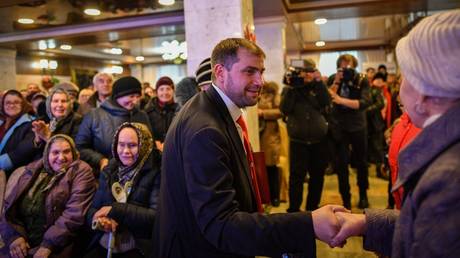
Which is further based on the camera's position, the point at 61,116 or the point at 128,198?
the point at 61,116

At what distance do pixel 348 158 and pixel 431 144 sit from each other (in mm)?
3541

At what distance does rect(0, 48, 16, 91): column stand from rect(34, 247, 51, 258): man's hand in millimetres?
7366

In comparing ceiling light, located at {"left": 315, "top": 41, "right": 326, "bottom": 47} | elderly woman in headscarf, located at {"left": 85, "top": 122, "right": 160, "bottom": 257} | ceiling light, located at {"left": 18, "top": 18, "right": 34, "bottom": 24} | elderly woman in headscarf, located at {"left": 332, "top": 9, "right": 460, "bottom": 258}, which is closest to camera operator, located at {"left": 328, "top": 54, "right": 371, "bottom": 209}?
elderly woman in headscarf, located at {"left": 85, "top": 122, "right": 160, "bottom": 257}

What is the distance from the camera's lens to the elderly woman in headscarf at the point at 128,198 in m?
2.38

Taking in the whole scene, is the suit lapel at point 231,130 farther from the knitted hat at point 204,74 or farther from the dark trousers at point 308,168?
the dark trousers at point 308,168

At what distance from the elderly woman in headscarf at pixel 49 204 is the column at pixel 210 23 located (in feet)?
4.46

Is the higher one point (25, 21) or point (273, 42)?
point (25, 21)

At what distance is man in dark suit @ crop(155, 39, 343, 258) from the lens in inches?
48.0

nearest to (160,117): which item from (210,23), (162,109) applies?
(162,109)

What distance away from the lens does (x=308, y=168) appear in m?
4.14

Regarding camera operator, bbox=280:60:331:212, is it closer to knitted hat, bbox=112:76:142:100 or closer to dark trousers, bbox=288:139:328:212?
dark trousers, bbox=288:139:328:212

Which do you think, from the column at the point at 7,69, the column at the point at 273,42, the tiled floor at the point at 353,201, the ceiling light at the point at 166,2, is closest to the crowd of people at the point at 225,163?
the tiled floor at the point at 353,201

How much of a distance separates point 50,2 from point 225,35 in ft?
11.8

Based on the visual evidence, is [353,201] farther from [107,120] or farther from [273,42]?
[107,120]
